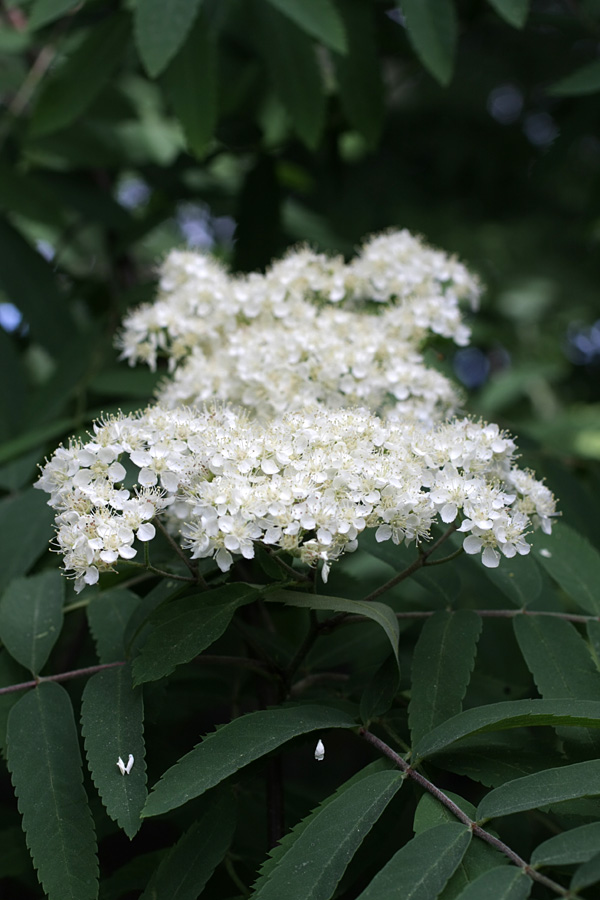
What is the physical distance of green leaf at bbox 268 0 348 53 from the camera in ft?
7.55

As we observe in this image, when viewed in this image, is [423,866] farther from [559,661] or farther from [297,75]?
[297,75]

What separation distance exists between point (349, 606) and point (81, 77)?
82.8 inches

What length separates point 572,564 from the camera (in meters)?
1.99

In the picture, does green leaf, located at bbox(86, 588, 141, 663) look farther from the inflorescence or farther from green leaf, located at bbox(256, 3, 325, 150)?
green leaf, located at bbox(256, 3, 325, 150)

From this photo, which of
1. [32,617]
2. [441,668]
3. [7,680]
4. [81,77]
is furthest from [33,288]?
[441,668]

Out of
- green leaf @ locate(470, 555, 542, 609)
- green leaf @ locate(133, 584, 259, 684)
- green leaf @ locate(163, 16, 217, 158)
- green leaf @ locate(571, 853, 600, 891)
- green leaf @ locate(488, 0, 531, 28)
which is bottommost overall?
green leaf @ locate(470, 555, 542, 609)

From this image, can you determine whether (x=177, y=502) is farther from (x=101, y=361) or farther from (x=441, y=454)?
(x=101, y=361)

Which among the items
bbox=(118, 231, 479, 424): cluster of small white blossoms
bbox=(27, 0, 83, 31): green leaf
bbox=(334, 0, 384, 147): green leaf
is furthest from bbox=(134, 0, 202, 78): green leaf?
bbox=(334, 0, 384, 147): green leaf

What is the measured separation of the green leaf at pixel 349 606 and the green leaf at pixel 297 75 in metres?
1.65

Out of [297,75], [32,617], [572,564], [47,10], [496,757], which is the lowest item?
[572,564]

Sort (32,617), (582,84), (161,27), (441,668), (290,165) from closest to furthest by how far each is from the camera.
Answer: (441,668)
(32,617)
(161,27)
(582,84)
(290,165)

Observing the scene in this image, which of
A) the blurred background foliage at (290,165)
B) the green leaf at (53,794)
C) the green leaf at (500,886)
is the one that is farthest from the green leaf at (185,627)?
the blurred background foliage at (290,165)

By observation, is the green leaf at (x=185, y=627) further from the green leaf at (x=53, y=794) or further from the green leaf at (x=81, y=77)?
the green leaf at (x=81, y=77)

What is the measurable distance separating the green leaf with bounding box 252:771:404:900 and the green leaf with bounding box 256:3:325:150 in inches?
77.1
